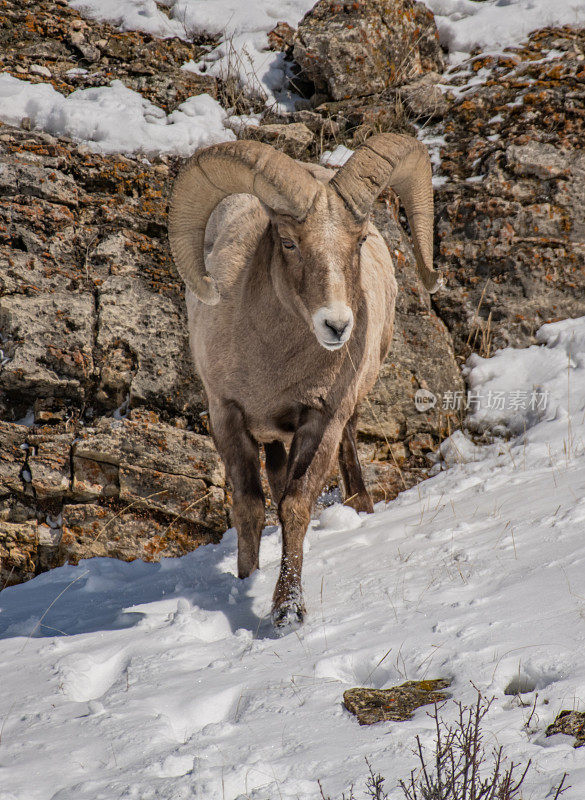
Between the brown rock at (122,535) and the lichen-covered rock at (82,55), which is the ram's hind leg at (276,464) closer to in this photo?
the brown rock at (122,535)

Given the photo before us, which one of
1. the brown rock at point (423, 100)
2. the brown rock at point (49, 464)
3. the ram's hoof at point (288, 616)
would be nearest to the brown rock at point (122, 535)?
the brown rock at point (49, 464)

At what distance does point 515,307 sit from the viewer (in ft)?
25.2

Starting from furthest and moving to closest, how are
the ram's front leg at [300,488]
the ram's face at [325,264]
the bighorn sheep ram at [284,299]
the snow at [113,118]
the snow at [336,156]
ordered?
the snow at [336,156] < the snow at [113,118] < the bighorn sheep ram at [284,299] < the ram's front leg at [300,488] < the ram's face at [325,264]

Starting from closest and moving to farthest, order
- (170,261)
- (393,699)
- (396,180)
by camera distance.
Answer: (393,699), (396,180), (170,261)

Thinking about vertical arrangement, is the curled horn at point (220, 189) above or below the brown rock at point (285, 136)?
below

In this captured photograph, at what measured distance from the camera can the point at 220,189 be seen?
469 centimetres

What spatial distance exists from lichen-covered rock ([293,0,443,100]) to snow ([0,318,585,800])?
5.00 m

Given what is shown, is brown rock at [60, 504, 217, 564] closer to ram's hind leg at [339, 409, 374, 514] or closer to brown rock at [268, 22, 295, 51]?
ram's hind leg at [339, 409, 374, 514]

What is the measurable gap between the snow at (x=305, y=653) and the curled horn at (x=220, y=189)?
1.95m

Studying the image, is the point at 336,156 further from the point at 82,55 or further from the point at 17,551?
the point at 17,551

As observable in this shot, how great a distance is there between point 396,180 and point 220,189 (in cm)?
124

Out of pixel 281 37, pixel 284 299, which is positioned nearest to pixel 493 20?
pixel 281 37

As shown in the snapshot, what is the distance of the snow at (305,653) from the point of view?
2.27 meters
